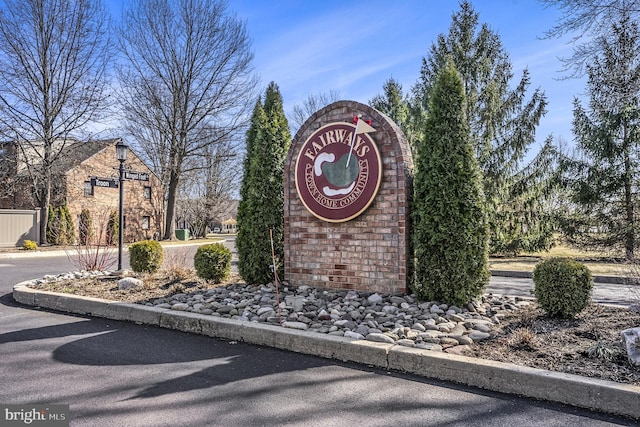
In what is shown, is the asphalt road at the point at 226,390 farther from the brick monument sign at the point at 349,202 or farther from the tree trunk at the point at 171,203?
the tree trunk at the point at 171,203

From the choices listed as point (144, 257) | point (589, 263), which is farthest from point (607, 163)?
point (144, 257)

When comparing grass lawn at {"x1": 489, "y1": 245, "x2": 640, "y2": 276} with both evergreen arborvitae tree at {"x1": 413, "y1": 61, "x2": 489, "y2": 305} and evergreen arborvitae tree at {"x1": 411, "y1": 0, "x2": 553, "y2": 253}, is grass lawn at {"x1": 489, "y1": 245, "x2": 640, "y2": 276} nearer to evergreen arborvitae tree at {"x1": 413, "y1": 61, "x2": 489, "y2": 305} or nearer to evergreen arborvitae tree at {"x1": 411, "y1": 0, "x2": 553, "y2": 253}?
evergreen arborvitae tree at {"x1": 411, "y1": 0, "x2": 553, "y2": 253}

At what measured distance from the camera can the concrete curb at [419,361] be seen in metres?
3.04

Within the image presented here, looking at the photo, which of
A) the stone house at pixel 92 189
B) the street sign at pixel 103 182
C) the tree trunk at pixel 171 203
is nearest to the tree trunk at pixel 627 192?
the street sign at pixel 103 182

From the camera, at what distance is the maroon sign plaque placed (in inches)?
244

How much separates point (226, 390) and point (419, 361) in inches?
69.3

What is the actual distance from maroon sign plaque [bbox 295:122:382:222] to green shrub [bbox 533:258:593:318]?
254 cm

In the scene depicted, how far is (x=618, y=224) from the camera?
1495 centimetres

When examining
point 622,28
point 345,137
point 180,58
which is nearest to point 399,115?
point 622,28

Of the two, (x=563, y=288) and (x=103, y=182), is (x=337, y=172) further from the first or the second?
(x=103, y=182)

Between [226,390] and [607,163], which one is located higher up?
[607,163]

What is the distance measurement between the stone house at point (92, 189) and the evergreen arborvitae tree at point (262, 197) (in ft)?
50.1

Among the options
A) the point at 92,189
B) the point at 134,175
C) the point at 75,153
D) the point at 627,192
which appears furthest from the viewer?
the point at 92,189

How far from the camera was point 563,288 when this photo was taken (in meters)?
4.80
